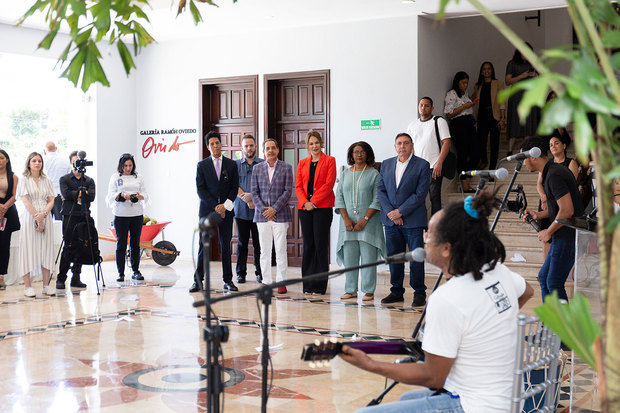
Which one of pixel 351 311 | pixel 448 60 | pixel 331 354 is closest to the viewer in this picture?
pixel 331 354

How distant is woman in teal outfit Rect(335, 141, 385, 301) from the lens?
7512mm

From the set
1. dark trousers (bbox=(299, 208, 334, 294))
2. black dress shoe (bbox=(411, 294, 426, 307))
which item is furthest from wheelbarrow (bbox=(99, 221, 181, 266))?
black dress shoe (bbox=(411, 294, 426, 307))

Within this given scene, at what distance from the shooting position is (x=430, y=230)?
2.46 metres

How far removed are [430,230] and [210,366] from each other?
0.86 m

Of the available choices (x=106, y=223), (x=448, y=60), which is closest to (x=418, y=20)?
(x=448, y=60)

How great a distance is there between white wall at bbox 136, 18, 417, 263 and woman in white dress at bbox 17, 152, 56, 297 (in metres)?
3.27

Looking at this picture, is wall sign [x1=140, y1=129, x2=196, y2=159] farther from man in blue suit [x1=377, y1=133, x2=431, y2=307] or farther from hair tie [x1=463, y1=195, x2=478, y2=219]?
hair tie [x1=463, y1=195, x2=478, y2=219]

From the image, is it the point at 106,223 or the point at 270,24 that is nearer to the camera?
the point at 270,24

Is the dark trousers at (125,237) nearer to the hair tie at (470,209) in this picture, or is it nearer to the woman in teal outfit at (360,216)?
the woman in teal outfit at (360,216)

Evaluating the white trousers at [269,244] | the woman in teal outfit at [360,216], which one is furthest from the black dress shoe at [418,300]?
the white trousers at [269,244]

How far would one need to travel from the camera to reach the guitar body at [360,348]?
7.08 ft

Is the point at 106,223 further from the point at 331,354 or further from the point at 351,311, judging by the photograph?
the point at 331,354

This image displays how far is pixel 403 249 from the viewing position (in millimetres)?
7434

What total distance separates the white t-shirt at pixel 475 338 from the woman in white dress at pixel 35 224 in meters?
6.43
